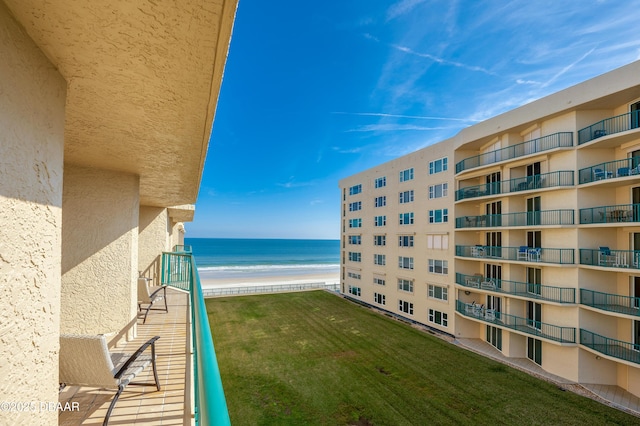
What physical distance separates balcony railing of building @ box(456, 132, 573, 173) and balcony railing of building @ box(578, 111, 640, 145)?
514mm

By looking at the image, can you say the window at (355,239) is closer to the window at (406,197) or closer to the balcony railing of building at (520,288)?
the window at (406,197)

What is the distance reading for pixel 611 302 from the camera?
478 inches

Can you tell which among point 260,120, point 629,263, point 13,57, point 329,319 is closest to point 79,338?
point 13,57

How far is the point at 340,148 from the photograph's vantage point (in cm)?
7288

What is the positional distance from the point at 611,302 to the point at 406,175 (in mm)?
14381

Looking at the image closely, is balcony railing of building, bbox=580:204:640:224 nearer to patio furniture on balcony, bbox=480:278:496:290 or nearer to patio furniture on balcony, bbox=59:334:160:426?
patio furniture on balcony, bbox=480:278:496:290

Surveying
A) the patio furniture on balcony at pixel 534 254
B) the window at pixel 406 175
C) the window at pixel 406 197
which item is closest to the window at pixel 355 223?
the window at pixel 406 197

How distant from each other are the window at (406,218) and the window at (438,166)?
394cm

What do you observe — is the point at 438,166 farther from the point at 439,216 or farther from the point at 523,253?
the point at 523,253

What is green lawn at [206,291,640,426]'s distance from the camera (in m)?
10.3

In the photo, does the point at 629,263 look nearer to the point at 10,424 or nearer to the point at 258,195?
the point at 10,424

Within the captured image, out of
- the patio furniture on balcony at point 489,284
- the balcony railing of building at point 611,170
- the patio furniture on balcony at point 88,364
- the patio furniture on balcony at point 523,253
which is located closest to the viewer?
the patio furniture on balcony at point 88,364

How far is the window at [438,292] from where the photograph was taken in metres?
19.2

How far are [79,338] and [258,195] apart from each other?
3969 inches
